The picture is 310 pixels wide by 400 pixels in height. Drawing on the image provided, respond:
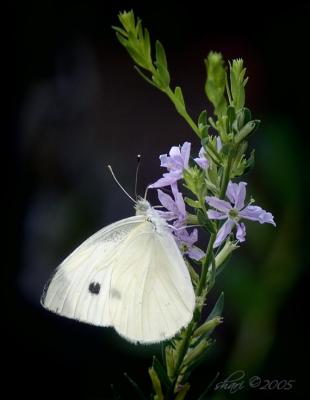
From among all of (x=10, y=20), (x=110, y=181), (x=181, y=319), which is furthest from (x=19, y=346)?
(x=181, y=319)

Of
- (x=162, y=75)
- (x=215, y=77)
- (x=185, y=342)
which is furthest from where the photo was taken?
(x=185, y=342)

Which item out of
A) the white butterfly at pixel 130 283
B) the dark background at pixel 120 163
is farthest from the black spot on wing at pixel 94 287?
the dark background at pixel 120 163

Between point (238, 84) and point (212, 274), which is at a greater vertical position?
point (238, 84)

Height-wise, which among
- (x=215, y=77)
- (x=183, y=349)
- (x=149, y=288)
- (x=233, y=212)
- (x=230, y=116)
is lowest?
→ (x=183, y=349)

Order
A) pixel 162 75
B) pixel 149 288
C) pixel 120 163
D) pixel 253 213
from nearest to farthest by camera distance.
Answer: pixel 162 75
pixel 253 213
pixel 149 288
pixel 120 163

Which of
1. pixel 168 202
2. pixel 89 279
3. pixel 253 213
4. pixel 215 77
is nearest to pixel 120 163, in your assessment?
pixel 89 279

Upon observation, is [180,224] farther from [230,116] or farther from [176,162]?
[230,116]

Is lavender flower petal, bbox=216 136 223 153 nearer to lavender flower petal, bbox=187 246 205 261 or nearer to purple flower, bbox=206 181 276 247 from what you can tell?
purple flower, bbox=206 181 276 247
